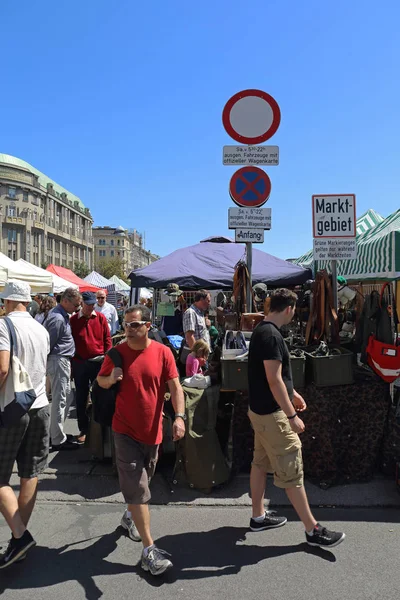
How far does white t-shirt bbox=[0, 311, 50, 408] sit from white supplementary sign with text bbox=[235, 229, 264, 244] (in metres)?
2.61

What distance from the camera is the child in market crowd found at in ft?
17.8

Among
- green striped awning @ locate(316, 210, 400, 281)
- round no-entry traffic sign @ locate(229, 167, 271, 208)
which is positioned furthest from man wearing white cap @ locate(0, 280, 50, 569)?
green striped awning @ locate(316, 210, 400, 281)

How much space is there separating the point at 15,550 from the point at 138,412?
1195 millimetres

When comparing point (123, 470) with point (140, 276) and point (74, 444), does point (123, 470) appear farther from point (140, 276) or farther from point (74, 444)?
point (140, 276)

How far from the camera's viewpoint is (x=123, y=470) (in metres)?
2.97

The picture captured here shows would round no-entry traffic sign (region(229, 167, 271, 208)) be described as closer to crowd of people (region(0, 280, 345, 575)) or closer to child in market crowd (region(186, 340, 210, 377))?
child in market crowd (region(186, 340, 210, 377))

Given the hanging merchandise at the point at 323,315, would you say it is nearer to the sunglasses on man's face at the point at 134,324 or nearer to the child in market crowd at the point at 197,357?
the child in market crowd at the point at 197,357

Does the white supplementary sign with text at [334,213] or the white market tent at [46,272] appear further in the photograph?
the white market tent at [46,272]

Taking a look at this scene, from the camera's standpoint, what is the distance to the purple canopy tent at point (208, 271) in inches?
311

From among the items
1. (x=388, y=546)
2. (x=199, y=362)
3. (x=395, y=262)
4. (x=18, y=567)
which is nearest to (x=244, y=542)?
(x=388, y=546)

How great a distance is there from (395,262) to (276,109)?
2414 mm

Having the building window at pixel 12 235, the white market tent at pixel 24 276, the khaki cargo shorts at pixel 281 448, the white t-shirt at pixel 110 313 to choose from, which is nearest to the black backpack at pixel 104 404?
the khaki cargo shorts at pixel 281 448

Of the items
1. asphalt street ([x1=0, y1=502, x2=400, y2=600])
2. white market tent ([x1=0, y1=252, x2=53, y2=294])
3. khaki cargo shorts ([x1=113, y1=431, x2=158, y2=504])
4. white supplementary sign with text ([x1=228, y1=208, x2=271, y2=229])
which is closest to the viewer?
asphalt street ([x1=0, y1=502, x2=400, y2=600])

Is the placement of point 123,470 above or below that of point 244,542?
above
